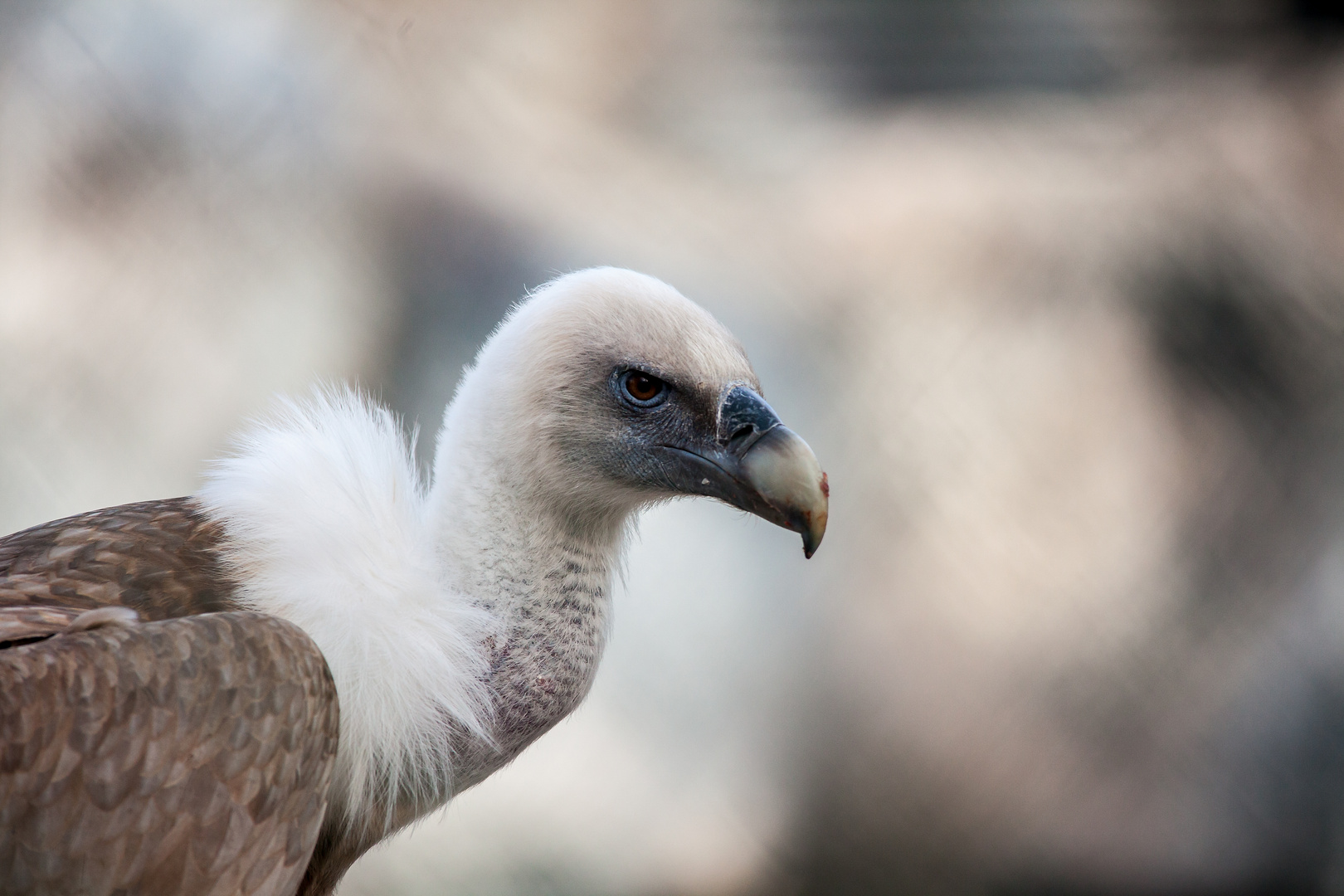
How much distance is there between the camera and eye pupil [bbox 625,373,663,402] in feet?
2.98

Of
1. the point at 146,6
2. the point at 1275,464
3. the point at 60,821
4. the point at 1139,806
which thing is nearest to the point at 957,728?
the point at 1139,806

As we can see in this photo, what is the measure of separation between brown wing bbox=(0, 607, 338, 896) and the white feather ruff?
0.36 feet

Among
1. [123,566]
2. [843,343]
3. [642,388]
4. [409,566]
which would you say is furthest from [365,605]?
[843,343]

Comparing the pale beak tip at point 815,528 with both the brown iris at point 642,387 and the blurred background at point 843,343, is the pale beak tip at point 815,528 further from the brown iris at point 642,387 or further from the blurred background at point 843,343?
the blurred background at point 843,343

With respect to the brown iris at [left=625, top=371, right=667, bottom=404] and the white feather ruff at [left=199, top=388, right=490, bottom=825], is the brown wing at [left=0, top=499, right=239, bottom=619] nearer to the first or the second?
the white feather ruff at [left=199, top=388, right=490, bottom=825]

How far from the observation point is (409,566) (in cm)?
91

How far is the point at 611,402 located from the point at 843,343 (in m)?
1.08

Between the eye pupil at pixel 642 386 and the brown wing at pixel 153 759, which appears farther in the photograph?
the eye pupil at pixel 642 386

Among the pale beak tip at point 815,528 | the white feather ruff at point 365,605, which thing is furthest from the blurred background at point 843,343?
the pale beak tip at point 815,528

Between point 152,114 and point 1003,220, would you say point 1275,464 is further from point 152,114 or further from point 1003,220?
point 152,114

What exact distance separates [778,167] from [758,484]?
127 cm

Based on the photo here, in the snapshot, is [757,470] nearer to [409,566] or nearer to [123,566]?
[409,566]

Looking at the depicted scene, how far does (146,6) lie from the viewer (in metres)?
1.71

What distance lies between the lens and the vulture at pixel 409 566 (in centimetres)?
73
